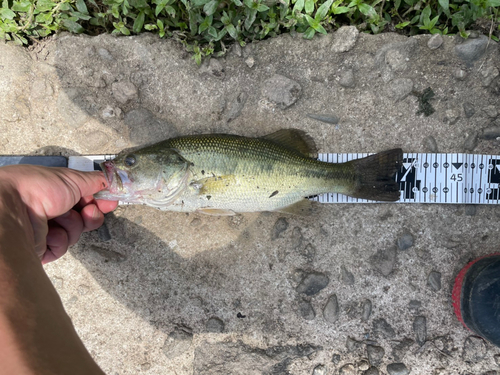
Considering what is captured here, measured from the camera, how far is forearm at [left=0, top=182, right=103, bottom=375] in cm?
158

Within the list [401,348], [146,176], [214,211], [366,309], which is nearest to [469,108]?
[366,309]

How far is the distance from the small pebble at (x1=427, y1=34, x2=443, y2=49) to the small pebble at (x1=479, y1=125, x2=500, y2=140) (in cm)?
95

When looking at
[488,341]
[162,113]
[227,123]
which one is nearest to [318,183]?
[227,123]

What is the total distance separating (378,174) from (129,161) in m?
2.27

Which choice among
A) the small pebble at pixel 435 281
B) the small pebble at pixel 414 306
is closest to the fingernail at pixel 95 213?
the small pebble at pixel 414 306

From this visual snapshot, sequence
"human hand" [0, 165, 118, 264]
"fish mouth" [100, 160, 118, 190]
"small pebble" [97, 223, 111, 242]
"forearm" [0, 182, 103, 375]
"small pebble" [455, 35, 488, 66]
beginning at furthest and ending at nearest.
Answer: "small pebble" [97, 223, 111, 242], "small pebble" [455, 35, 488, 66], "fish mouth" [100, 160, 118, 190], "human hand" [0, 165, 118, 264], "forearm" [0, 182, 103, 375]

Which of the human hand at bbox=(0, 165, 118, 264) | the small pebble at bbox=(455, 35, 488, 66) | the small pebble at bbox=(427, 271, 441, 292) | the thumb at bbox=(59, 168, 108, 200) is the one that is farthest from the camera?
the small pebble at bbox=(427, 271, 441, 292)

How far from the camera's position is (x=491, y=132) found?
124 inches

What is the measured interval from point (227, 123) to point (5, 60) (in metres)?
2.31

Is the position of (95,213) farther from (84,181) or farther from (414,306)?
(414,306)

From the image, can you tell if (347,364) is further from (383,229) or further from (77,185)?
(77,185)

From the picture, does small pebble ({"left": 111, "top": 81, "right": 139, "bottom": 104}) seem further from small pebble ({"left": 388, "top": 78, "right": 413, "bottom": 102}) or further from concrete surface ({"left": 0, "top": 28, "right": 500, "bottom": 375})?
small pebble ({"left": 388, "top": 78, "right": 413, "bottom": 102})

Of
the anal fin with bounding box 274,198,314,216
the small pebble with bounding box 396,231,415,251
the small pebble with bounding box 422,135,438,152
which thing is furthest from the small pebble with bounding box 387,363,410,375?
the small pebble with bounding box 422,135,438,152

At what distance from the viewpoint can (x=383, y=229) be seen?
126 inches
